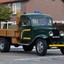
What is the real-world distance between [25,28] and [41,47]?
1708mm

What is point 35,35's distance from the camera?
Result: 62.4 feet

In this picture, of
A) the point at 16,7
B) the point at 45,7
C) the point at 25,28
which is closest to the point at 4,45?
the point at 25,28

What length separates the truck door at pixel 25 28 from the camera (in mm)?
19422

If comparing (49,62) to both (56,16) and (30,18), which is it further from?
(56,16)

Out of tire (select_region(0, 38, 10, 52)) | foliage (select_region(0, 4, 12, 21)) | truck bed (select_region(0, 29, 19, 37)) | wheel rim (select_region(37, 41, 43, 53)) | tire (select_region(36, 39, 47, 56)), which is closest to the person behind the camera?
tire (select_region(36, 39, 47, 56))

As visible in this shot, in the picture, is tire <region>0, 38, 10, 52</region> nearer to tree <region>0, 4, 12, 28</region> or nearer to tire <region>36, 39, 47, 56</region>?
tire <region>36, 39, 47, 56</region>

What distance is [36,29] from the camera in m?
19.0

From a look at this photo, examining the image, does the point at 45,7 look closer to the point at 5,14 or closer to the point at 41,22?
the point at 5,14

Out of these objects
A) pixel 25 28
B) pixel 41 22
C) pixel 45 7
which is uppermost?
pixel 45 7

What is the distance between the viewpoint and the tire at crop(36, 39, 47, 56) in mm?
18266

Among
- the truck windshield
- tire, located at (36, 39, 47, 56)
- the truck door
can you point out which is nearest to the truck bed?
the truck door

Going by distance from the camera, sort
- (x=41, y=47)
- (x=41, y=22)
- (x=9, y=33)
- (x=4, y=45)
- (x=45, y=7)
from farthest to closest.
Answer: (x=45, y=7)
(x=4, y=45)
(x=9, y=33)
(x=41, y=22)
(x=41, y=47)

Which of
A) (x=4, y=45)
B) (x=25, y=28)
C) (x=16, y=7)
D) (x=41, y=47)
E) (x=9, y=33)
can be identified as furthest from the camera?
(x=16, y=7)

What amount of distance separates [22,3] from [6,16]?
17.5 feet
